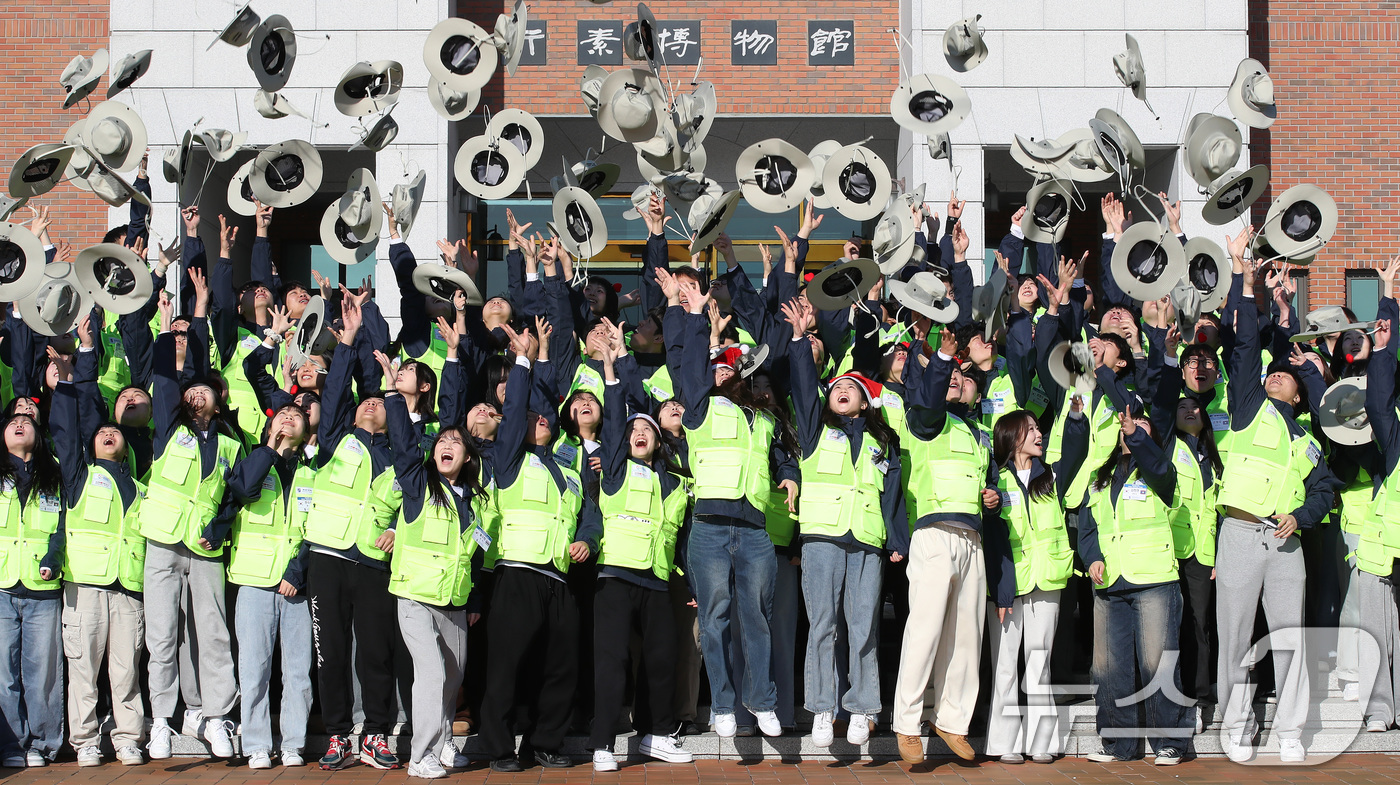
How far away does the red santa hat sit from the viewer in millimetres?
6984

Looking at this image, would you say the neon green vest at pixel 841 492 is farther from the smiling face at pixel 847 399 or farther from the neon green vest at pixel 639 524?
the neon green vest at pixel 639 524

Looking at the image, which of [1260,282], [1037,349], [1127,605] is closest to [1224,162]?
[1260,282]

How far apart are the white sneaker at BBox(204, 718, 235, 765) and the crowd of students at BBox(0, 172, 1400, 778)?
0.04 ft

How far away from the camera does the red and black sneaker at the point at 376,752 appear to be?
6.58 m

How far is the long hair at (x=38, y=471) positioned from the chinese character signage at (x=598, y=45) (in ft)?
25.4

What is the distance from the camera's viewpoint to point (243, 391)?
26.2 feet

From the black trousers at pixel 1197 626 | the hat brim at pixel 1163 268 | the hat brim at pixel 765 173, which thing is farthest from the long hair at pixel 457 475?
the black trousers at pixel 1197 626

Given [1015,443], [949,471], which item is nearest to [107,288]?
[949,471]

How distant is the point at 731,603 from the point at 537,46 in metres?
8.33

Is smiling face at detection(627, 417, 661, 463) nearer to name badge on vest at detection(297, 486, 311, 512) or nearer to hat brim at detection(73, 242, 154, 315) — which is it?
name badge on vest at detection(297, 486, 311, 512)

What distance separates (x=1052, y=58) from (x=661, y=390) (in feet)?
22.6

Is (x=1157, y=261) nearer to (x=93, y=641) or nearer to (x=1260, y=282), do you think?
(x=1260, y=282)

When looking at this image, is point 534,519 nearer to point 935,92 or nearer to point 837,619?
point 837,619

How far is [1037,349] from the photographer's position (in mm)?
7773
